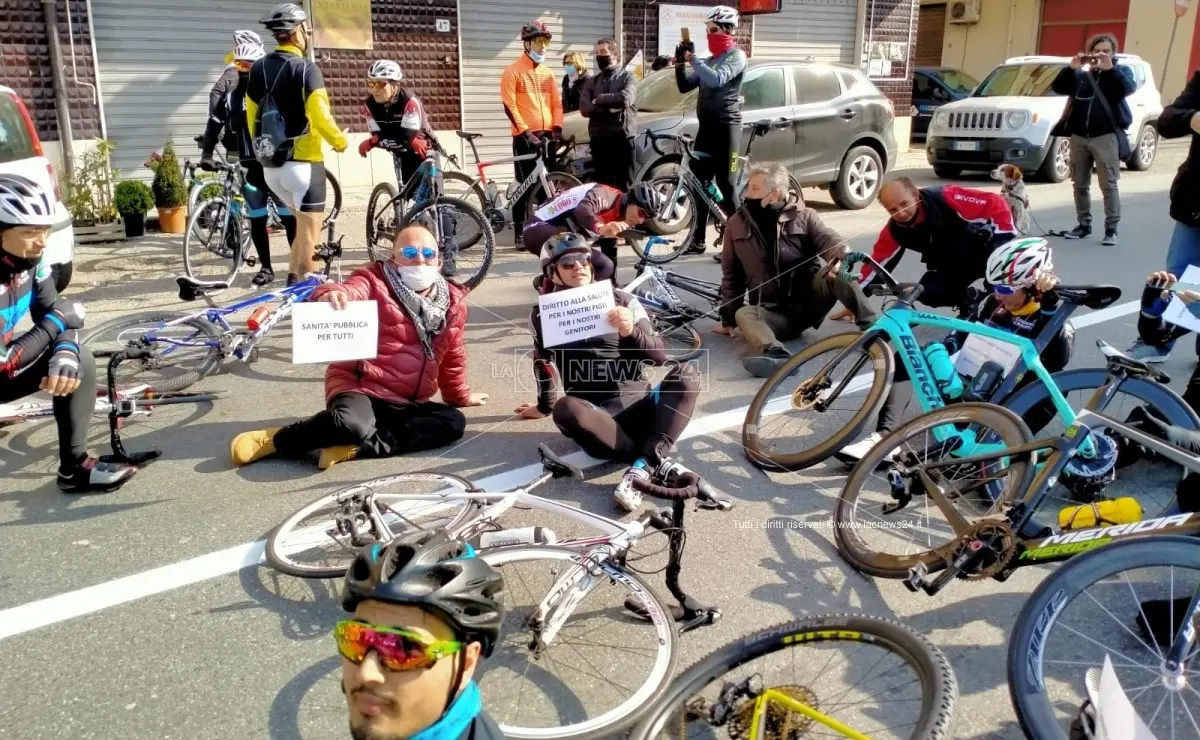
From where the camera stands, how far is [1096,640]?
2975mm

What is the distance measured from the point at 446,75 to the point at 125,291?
6908 mm

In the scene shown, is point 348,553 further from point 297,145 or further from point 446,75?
point 446,75

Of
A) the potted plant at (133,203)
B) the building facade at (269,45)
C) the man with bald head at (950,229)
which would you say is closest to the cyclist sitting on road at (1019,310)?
the man with bald head at (950,229)

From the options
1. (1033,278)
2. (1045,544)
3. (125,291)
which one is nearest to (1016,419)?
(1045,544)

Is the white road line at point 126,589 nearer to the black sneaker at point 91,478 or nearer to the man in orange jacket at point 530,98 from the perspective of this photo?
the black sneaker at point 91,478

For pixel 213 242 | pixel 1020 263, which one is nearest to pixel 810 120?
pixel 213 242

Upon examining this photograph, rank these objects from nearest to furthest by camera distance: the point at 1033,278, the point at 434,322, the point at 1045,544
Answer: the point at 1045,544, the point at 1033,278, the point at 434,322

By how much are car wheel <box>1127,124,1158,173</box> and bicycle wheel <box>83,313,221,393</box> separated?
1568cm

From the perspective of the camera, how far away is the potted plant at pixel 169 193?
995 centimetres

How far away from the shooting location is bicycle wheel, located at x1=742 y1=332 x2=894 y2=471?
4391 mm

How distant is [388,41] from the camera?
12.8 meters

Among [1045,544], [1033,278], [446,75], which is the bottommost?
[1045,544]

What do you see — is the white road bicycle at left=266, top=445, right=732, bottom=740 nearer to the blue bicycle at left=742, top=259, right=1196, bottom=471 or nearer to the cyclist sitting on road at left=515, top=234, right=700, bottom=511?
the cyclist sitting on road at left=515, top=234, right=700, bottom=511

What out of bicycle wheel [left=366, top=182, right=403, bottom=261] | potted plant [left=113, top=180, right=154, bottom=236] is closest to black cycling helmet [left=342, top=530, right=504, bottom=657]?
bicycle wheel [left=366, top=182, right=403, bottom=261]
